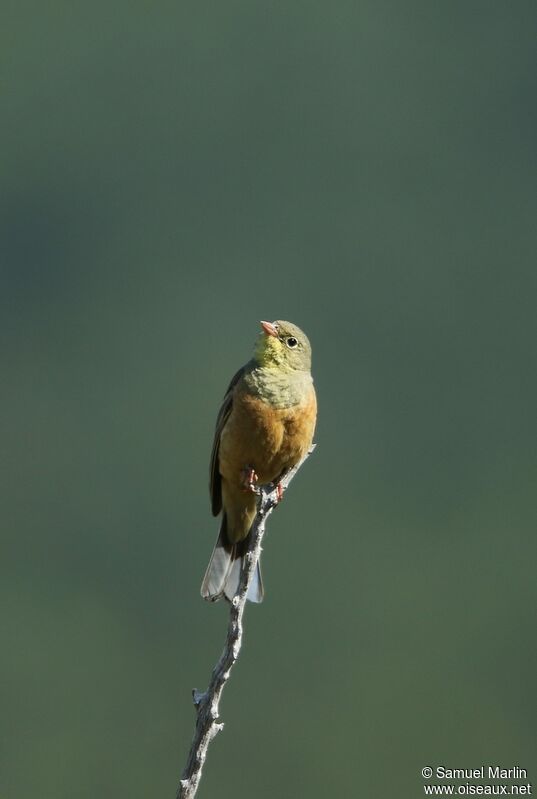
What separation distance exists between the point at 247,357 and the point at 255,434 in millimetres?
24986

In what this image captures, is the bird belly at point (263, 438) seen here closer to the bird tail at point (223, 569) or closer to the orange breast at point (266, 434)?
the orange breast at point (266, 434)

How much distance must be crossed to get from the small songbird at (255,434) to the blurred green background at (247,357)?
12035mm

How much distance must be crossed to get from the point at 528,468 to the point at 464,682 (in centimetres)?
856

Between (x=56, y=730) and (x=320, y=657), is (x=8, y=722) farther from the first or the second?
(x=320, y=657)

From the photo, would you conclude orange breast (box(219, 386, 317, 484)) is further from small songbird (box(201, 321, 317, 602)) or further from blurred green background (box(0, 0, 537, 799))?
blurred green background (box(0, 0, 537, 799))

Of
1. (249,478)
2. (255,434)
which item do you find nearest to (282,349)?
(255,434)

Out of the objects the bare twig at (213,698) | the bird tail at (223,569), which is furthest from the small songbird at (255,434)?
the bare twig at (213,698)

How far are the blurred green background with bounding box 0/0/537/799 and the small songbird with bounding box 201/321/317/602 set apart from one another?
12.0 meters

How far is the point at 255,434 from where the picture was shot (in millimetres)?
7848

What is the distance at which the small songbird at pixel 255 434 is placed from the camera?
25.8ft

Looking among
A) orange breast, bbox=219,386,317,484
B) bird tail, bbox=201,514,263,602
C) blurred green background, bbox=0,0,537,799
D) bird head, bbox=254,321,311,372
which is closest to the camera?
orange breast, bbox=219,386,317,484

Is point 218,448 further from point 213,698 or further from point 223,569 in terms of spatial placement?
point 213,698

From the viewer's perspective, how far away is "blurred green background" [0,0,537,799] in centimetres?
2608

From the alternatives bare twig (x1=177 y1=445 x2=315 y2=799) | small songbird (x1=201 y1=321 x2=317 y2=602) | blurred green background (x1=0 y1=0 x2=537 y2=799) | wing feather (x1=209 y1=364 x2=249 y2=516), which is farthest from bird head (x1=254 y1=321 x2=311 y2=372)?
blurred green background (x1=0 y1=0 x2=537 y2=799)
